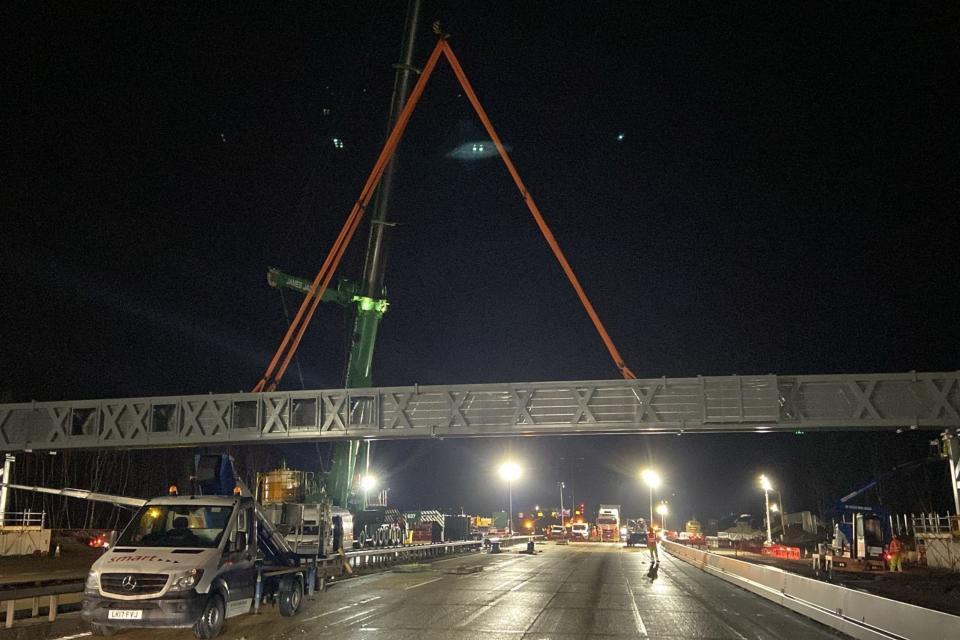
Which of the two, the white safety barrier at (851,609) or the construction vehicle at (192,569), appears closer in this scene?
the white safety barrier at (851,609)

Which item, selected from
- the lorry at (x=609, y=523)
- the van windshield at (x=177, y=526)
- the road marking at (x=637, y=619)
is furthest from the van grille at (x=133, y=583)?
the lorry at (x=609, y=523)

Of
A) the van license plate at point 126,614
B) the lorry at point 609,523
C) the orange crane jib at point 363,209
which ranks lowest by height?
the lorry at point 609,523

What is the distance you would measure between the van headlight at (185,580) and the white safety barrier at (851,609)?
33.5 ft

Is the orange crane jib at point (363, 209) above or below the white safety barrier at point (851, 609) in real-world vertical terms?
above

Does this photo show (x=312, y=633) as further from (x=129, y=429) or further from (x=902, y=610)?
(x=129, y=429)

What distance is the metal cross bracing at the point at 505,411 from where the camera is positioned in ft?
96.8

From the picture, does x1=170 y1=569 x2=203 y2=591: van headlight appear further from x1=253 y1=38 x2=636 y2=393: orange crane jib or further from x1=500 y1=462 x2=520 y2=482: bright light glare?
x1=500 y1=462 x2=520 y2=482: bright light glare

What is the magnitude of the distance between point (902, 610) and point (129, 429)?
1245 inches

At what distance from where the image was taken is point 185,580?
1191 cm

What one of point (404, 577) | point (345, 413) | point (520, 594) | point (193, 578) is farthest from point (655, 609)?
point (345, 413)

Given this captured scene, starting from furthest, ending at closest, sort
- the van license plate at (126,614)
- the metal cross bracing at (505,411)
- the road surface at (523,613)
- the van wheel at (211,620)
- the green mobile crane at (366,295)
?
the green mobile crane at (366,295)
the metal cross bracing at (505,411)
the road surface at (523,613)
the van wheel at (211,620)
the van license plate at (126,614)

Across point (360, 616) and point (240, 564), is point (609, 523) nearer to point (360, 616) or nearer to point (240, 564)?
point (360, 616)

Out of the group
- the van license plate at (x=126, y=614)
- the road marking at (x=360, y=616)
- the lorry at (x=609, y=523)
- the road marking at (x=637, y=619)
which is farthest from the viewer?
the lorry at (x=609, y=523)

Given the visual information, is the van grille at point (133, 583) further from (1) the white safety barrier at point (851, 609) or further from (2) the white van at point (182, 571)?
(1) the white safety barrier at point (851, 609)
